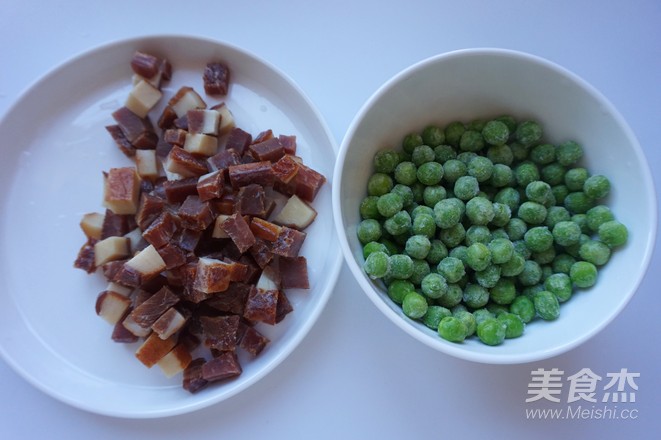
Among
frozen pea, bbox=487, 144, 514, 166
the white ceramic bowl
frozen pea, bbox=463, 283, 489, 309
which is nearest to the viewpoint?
the white ceramic bowl

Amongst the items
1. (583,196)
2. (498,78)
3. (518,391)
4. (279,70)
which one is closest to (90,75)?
(279,70)

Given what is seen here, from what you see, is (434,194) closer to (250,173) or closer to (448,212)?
(448,212)

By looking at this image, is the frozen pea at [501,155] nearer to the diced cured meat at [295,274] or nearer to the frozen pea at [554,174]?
the frozen pea at [554,174]

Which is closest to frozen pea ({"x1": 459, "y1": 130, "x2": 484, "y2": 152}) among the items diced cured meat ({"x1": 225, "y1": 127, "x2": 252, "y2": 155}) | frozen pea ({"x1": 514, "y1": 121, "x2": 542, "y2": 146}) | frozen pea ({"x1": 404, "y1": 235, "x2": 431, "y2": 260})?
frozen pea ({"x1": 514, "y1": 121, "x2": 542, "y2": 146})

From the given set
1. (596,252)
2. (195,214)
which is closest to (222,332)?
(195,214)

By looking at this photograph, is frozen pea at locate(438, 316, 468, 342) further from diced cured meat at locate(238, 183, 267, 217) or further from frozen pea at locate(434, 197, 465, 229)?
diced cured meat at locate(238, 183, 267, 217)
